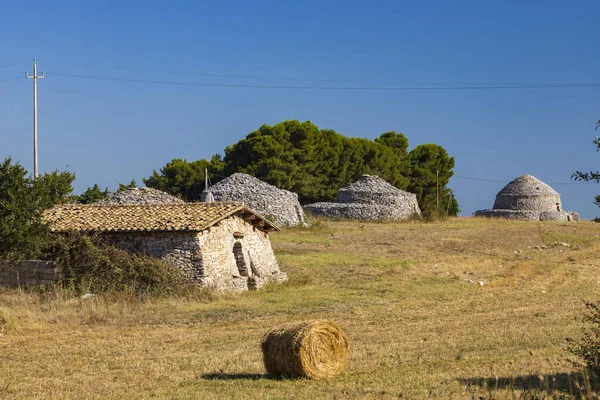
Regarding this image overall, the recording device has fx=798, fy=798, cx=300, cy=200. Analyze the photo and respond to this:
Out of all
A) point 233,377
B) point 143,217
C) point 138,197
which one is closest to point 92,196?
point 138,197

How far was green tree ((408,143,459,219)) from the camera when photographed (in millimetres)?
86750

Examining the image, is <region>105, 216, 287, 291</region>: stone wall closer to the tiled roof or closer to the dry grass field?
the tiled roof

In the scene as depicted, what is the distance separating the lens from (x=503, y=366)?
485 inches

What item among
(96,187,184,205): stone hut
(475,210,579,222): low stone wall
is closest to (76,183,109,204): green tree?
(96,187,184,205): stone hut

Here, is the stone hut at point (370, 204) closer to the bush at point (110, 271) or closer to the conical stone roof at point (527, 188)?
the conical stone roof at point (527, 188)

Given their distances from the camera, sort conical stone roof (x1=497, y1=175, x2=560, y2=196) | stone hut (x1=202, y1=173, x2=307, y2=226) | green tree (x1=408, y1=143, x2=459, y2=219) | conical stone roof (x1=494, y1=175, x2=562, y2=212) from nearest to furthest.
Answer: stone hut (x1=202, y1=173, x2=307, y2=226) → conical stone roof (x1=494, y1=175, x2=562, y2=212) → conical stone roof (x1=497, y1=175, x2=560, y2=196) → green tree (x1=408, y1=143, x2=459, y2=219)

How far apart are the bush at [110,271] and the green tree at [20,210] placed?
1.65 metres

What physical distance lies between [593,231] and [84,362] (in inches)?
1860

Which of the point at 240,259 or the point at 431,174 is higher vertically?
the point at 431,174

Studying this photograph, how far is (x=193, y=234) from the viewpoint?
24.8 metres

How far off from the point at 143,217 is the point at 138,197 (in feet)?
47.1

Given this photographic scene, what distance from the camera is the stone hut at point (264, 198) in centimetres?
5253

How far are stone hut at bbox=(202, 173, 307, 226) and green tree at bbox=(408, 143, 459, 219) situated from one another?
111 feet

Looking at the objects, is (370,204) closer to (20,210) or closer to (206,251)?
(206,251)
